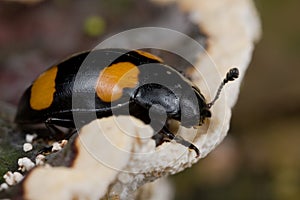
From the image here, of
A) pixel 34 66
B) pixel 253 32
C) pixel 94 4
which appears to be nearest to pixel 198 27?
pixel 253 32

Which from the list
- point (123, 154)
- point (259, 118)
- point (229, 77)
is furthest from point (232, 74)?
point (259, 118)

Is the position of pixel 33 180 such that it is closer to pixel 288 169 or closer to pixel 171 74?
pixel 171 74

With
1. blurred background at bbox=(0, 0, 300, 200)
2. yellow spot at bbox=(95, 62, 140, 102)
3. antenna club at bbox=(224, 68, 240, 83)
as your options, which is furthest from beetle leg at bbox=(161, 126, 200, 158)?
blurred background at bbox=(0, 0, 300, 200)

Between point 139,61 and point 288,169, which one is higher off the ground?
point 139,61

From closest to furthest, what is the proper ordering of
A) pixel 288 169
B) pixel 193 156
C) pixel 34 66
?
1. pixel 193 156
2. pixel 34 66
3. pixel 288 169

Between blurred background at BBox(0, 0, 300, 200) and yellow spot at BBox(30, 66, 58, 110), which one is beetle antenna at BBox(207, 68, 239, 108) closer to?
yellow spot at BBox(30, 66, 58, 110)

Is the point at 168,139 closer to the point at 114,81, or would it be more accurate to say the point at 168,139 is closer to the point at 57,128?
the point at 114,81

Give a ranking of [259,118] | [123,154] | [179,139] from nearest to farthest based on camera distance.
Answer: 1. [123,154]
2. [179,139]
3. [259,118]
